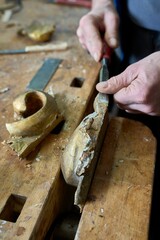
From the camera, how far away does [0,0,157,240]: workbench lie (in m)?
0.60

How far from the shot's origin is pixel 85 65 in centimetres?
111

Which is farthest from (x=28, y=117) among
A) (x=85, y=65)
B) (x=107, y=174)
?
(x=85, y=65)

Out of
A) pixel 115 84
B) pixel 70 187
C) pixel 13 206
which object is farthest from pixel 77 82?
pixel 13 206

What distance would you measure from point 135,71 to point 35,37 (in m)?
0.56

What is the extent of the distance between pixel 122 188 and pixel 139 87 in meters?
0.26

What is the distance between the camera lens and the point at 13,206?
2.20 feet

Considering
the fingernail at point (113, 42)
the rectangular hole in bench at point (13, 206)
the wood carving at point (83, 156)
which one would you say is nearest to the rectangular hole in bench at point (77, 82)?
the fingernail at point (113, 42)

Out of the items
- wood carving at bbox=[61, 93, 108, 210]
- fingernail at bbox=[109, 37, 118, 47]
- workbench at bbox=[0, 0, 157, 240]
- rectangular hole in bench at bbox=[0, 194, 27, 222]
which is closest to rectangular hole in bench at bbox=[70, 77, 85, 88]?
workbench at bbox=[0, 0, 157, 240]

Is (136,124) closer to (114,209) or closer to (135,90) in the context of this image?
(135,90)

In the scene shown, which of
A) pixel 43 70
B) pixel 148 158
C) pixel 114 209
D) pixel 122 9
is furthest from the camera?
pixel 122 9

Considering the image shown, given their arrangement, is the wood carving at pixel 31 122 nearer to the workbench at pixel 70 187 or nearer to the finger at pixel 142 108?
the workbench at pixel 70 187

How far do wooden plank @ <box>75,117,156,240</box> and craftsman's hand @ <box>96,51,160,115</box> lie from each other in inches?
2.3

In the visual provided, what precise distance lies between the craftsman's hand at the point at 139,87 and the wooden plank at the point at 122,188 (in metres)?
0.06

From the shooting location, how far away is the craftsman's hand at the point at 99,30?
104cm
